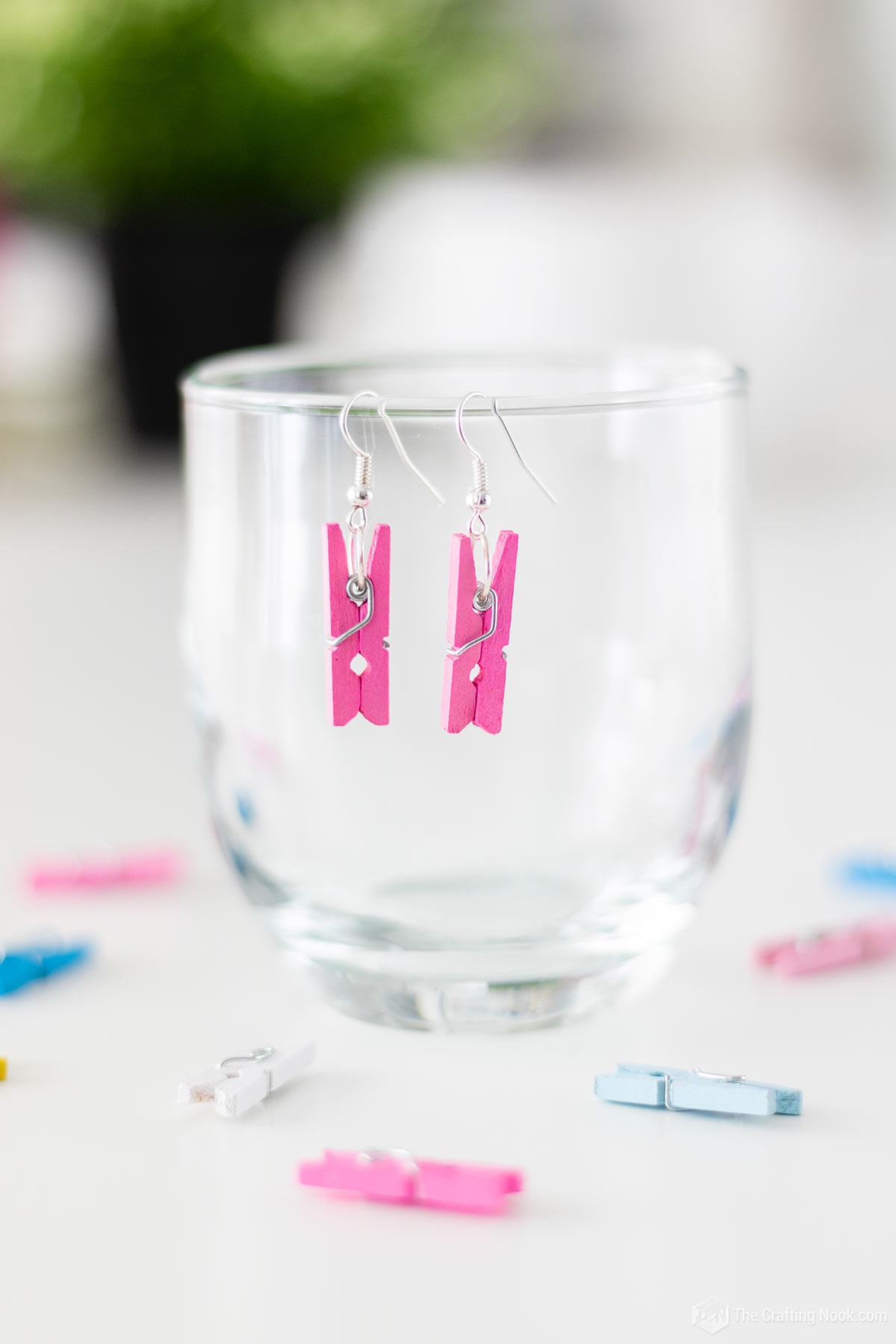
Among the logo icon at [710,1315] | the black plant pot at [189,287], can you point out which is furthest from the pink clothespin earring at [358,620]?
the black plant pot at [189,287]

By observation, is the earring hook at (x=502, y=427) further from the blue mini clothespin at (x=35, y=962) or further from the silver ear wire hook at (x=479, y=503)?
the blue mini clothespin at (x=35, y=962)

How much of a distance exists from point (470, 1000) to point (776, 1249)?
155 mm

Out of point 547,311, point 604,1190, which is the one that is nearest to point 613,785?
point 604,1190

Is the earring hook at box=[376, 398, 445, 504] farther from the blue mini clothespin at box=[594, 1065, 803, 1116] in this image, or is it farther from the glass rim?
the blue mini clothespin at box=[594, 1065, 803, 1116]

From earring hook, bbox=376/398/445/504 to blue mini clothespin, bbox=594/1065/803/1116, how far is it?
0.20m

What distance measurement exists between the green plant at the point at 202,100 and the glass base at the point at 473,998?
1399 mm

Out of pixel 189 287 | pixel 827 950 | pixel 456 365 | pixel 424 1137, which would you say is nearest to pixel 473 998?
pixel 424 1137

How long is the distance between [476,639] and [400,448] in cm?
7

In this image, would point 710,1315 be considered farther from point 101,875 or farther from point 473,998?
point 101,875

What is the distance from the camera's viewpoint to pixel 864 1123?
55 centimetres

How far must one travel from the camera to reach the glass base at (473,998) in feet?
1.95

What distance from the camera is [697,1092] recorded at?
0.55 metres

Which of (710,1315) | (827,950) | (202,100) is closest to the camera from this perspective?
(710,1315)

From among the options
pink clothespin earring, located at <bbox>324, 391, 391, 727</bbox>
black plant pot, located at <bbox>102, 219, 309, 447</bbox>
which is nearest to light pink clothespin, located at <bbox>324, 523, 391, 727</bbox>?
pink clothespin earring, located at <bbox>324, 391, 391, 727</bbox>
